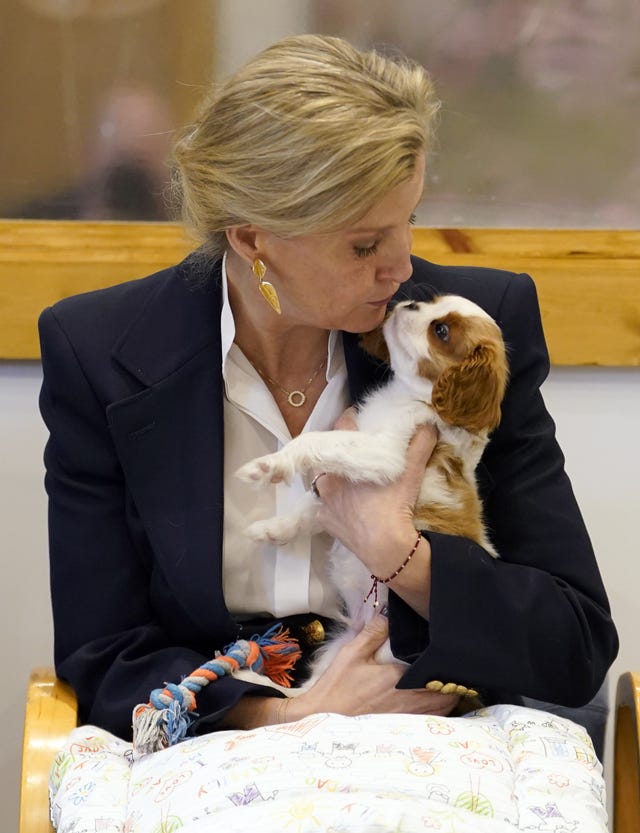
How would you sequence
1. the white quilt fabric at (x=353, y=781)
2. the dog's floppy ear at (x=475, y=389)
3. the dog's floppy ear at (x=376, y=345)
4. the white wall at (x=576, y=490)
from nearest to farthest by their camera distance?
1. the white quilt fabric at (x=353, y=781)
2. the dog's floppy ear at (x=475, y=389)
3. the dog's floppy ear at (x=376, y=345)
4. the white wall at (x=576, y=490)

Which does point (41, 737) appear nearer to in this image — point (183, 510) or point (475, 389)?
point (183, 510)

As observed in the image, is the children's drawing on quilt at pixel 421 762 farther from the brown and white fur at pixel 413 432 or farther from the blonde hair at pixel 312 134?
the blonde hair at pixel 312 134

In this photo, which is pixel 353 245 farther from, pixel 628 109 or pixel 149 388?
pixel 628 109

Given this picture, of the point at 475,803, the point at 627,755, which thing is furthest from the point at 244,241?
the point at 627,755

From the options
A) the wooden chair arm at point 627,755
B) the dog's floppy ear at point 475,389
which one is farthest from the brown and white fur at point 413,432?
the wooden chair arm at point 627,755

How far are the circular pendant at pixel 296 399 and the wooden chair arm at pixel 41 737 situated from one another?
Answer: 0.45 meters

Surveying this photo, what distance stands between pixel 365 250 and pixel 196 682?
1.73ft

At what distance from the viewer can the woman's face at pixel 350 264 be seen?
4.11 ft

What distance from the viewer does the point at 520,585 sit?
1.35 m

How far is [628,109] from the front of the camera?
1.81 metres

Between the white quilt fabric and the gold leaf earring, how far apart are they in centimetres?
47

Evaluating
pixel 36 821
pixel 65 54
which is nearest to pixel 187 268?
pixel 65 54

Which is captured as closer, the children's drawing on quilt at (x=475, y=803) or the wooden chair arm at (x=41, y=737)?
the children's drawing on quilt at (x=475, y=803)

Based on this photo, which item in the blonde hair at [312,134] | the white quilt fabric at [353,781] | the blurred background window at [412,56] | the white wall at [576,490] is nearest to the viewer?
the white quilt fabric at [353,781]
